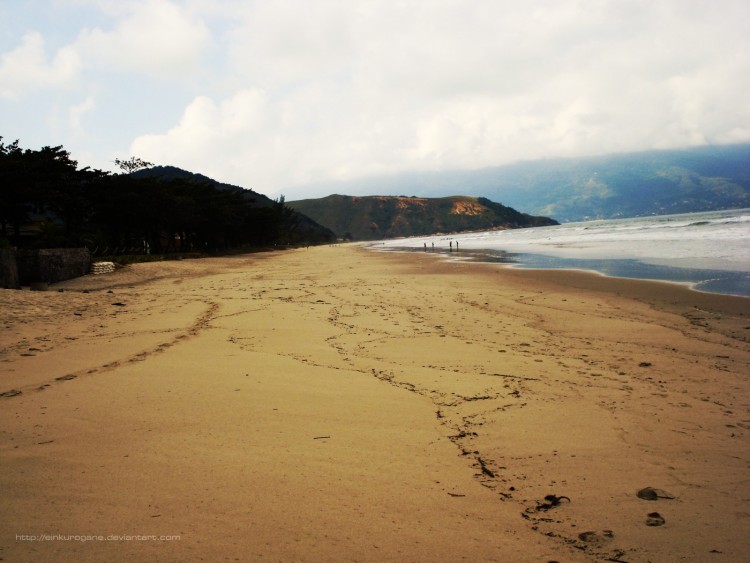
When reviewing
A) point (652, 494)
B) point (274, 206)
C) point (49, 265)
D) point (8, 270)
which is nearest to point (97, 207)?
point (49, 265)

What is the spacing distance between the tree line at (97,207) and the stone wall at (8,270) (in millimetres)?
3050

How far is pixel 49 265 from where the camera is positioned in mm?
17281

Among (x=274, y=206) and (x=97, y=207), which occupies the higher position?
(x=274, y=206)

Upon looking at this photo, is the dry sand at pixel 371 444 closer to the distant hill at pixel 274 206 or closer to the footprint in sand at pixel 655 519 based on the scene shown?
the footprint in sand at pixel 655 519

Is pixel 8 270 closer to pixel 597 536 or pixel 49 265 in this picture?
pixel 49 265

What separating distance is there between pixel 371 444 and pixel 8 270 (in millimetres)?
15536

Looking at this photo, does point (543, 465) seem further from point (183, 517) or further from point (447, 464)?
point (183, 517)

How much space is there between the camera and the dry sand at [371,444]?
7.65 ft

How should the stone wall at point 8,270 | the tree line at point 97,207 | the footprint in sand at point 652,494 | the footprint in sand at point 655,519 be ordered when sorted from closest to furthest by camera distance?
the footprint in sand at point 655,519 < the footprint in sand at point 652,494 < the stone wall at point 8,270 < the tree line at point 97,207

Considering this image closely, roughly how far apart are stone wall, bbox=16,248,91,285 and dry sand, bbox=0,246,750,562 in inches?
445

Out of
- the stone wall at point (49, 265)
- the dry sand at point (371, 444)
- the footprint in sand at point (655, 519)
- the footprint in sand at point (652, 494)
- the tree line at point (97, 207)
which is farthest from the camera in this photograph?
the tree line at point (97, 207)

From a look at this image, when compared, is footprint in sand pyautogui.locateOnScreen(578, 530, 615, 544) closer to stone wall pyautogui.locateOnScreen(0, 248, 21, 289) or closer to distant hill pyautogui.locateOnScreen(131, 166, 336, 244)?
stone wall pyautogui.locateOnScreen(0, 248, 21, 289)

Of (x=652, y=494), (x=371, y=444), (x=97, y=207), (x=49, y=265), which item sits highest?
(x=97, y=207)

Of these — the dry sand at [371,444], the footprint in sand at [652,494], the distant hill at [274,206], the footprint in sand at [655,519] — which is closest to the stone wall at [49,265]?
the dry sand at [371,444]
